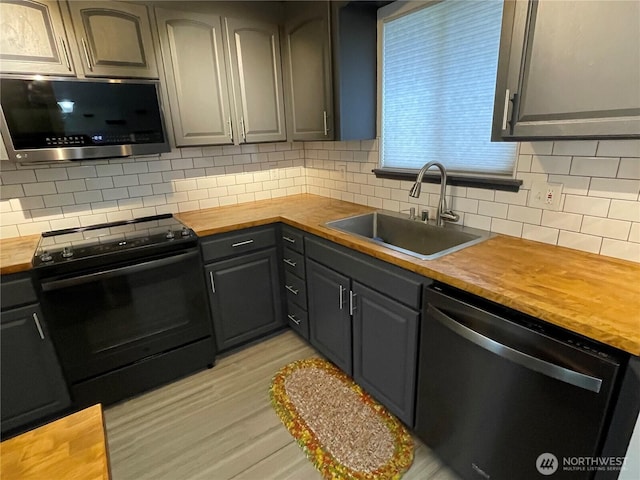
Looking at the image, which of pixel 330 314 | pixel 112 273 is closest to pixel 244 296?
pixel 330 314

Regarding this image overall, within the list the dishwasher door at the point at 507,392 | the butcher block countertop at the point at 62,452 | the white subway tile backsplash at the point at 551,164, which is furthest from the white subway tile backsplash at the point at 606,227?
the butcher block countertop at the point at 62,452

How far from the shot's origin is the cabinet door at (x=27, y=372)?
65.0 inches

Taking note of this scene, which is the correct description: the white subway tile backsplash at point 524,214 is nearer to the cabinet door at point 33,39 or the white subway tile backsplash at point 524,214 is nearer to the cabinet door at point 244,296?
the cabinet door at point 244,296

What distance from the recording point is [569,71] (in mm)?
1084

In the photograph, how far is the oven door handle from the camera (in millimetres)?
1675

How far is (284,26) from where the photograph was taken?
7.64ft

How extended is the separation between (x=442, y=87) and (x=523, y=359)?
149cm

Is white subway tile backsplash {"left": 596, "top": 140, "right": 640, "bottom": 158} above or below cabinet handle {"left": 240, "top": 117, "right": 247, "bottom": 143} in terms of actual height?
below

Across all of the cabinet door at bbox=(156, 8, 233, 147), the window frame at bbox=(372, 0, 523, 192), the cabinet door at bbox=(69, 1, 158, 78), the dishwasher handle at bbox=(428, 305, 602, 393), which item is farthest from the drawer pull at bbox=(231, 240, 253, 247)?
the dishwasher handle at bbox=(428, 305, 602, 393)

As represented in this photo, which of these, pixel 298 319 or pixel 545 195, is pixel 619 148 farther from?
pixel 298 319

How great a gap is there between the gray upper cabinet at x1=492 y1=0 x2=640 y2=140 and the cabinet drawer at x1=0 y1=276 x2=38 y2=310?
7.28 ft

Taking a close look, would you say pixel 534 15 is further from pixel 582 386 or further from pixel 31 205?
pixel 31 205

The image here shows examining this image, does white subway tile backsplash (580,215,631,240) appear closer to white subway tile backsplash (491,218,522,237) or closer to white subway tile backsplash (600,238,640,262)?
white subway tile backsplash (600,238,640,262)

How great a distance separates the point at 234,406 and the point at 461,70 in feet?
7.33
